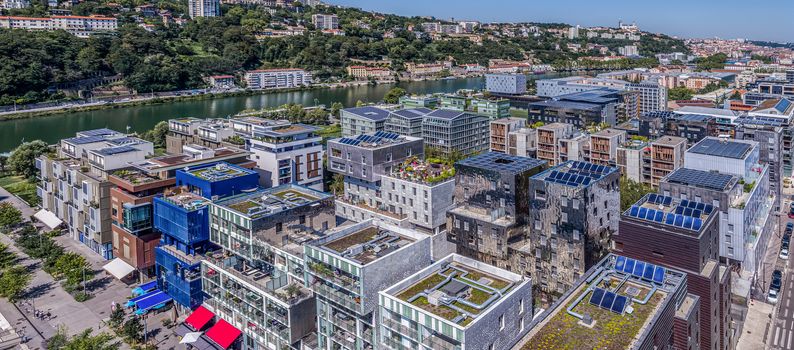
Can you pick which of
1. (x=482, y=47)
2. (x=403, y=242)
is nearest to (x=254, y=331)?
(x=403, y=242)

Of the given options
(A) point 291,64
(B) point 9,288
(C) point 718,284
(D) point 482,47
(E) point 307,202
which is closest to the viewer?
(C) point 718,284

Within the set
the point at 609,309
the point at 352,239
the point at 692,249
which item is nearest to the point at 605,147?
the point at 692,249

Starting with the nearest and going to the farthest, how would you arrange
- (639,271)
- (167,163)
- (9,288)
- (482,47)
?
1. (639,271)
2. (9,288)
3. (167,163)
4. (482,47)

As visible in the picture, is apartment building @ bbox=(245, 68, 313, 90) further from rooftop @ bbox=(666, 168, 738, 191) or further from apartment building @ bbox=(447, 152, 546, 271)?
rooftop @ bbox=(666, 168, 738, 191)

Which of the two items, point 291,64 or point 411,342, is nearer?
point 411,342

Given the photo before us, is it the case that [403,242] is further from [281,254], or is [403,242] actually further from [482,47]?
[482,47]

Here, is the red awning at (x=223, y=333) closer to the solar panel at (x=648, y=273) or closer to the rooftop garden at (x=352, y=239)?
the rooftop garden at (x=352, y=239)
